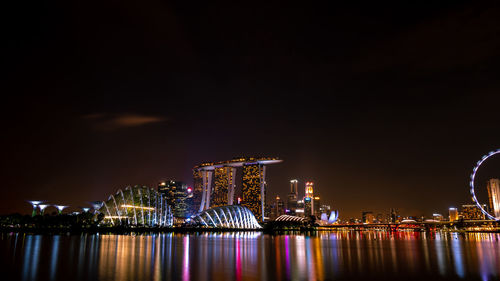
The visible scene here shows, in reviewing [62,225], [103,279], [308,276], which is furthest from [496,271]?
[62,225]

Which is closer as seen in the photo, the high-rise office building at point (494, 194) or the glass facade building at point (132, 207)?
the glass facade building at point (132, 207)

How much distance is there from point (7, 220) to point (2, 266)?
111144 mm

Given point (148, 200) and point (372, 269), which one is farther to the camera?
point (148, 200)

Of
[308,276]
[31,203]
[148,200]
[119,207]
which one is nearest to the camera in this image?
[308,276]

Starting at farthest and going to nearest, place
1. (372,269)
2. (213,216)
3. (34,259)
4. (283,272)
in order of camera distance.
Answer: (213,216), (34,259), (372,269), (283,272)

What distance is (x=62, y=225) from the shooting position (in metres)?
105

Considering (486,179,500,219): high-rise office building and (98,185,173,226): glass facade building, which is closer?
(98,185,173,226): glass facade building

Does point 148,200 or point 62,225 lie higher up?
point 148,200

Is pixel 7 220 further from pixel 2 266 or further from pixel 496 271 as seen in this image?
pixel 496 271

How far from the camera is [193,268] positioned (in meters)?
23.4

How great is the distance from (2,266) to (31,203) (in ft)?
447

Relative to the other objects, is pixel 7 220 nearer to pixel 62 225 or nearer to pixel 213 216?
pixel 62 225

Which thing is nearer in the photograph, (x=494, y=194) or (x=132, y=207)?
(x=132, y=207)

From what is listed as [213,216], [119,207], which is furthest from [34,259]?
[213,216]
